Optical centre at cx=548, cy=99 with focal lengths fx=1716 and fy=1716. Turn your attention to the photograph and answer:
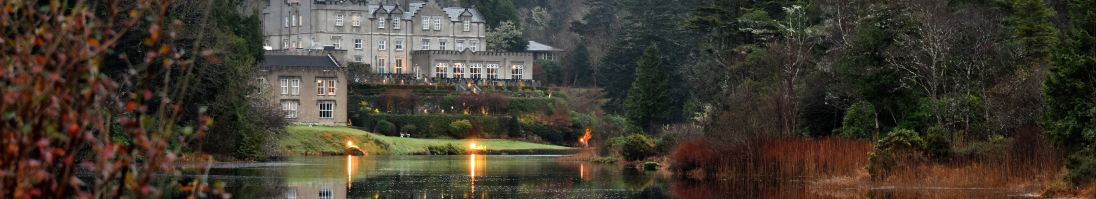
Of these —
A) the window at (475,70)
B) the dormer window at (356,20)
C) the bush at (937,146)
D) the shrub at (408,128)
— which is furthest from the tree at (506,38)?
the bush at (937,146)

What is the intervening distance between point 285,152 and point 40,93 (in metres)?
64.7

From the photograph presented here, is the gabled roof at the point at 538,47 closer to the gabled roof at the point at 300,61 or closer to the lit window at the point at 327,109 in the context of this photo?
the gabled roof at the point at 300,61

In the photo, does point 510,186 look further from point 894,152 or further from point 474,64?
point 474,64

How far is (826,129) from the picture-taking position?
51.6 m

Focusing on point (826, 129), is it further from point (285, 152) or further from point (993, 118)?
point (285, 152)

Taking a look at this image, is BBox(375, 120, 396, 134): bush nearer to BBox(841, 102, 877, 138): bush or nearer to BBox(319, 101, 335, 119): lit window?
BBox(319, 101, 335, 119): lit window

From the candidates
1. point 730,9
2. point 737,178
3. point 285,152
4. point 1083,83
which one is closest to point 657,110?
point 730,9

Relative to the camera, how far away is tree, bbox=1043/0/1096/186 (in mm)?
31859

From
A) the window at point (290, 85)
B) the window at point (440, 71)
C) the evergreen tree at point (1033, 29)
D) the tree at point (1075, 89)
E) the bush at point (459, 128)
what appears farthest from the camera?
the window at point (440, 71)

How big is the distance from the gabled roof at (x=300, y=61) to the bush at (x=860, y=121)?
58.2 meters

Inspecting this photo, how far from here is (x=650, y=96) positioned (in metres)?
75.6

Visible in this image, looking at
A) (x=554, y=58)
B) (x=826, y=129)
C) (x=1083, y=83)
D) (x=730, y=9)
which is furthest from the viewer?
(x=554, y=58)

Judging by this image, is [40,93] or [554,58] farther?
[554,58]

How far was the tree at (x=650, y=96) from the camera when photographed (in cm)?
7550
